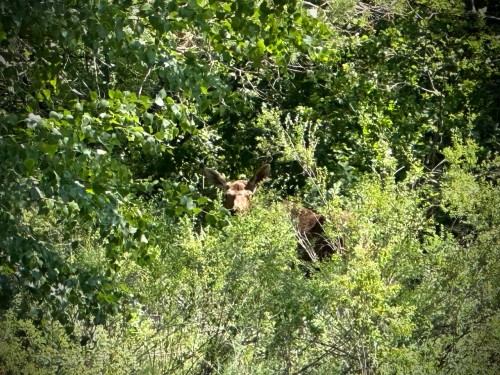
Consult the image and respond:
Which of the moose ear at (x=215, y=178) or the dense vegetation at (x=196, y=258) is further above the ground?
the dense vegetation at (x=196, y=258)

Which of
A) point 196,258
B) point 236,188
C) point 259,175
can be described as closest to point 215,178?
point 236,188

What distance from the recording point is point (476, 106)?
12562 millimetres

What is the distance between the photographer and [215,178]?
12.4 meters

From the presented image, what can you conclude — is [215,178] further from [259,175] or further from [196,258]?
[196,258]

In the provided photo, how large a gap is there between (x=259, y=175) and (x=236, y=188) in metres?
0.34

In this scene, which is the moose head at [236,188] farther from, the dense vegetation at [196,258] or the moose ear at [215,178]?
the dense vegetation at [196,258]

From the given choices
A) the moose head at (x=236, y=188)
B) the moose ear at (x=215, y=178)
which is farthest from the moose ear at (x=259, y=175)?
the moose ear at (x=215, y=178)

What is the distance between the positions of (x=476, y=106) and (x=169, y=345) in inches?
277

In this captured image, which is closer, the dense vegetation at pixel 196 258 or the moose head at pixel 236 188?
the dense vegetation at pixel 196 258

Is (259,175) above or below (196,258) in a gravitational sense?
below

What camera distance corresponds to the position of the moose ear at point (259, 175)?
12250 millimetres

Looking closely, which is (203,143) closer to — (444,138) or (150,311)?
(444,138)

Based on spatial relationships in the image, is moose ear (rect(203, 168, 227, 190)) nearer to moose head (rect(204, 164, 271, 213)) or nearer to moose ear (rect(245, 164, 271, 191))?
moose head (rect(204, 164, 271, 213))

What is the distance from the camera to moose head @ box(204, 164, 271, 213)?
12.2 m
